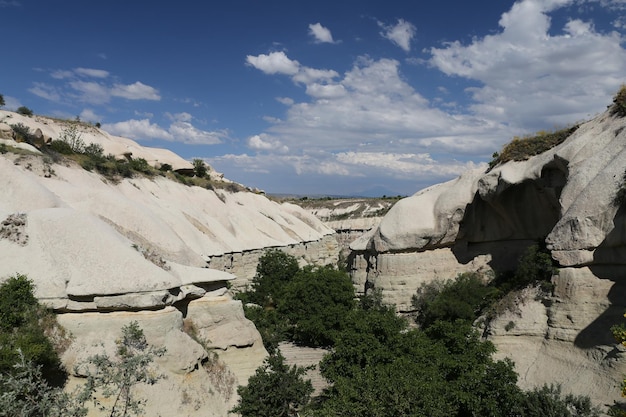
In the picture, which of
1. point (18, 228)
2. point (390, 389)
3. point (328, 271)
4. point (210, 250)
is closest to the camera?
point (390, 389)

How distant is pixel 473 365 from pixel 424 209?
32.6ft

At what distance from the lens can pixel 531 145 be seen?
57.0 feet

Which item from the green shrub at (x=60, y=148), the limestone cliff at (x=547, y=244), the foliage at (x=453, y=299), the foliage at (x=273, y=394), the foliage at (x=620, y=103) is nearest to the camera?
the foliage at (x=273, y=394)

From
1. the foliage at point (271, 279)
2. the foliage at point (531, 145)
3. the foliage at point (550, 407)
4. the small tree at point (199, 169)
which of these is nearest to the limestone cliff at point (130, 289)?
the foliage at point (550, 407)

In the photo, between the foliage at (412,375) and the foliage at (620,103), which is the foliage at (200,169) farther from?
the foliage at (620,103)

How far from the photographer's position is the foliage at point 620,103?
14.3 meters

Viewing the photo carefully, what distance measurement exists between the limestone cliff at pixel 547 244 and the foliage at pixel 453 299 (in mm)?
685

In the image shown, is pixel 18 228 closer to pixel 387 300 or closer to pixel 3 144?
pixel 3 144

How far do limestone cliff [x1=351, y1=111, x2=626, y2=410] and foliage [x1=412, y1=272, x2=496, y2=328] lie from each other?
0.69m

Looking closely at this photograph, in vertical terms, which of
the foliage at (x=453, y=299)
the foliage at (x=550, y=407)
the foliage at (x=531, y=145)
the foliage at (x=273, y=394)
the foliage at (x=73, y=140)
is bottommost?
the foliage at (x=273, y=394)

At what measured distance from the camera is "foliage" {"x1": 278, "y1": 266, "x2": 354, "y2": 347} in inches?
715

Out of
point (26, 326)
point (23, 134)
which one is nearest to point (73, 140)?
point (23, 134)

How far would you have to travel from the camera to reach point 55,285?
984 centimetres

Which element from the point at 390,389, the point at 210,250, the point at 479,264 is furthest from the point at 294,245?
the point at 390,389
